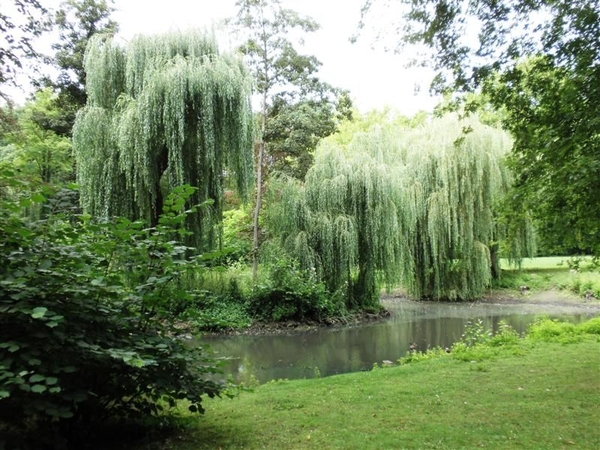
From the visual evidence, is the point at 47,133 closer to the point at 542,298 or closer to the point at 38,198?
the point at 38,198

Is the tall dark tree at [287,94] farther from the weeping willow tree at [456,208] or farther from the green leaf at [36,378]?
the green leaf at [36,378]

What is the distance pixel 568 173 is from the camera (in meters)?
4.34

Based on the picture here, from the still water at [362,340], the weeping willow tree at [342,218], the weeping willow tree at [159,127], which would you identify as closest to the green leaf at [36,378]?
the still water at [362,340]

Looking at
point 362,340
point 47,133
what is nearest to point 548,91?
point 362,340

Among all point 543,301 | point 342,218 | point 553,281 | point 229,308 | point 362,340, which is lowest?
point 362,340

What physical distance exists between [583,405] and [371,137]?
13.1 meters

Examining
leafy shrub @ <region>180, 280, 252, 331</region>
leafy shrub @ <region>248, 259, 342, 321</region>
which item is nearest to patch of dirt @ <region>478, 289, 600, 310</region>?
leafy shrub @ <region>248, 259, 342, 321</region>

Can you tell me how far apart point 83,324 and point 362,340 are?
9.36m

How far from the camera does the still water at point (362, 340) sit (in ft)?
27.6

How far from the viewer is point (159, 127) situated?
Answer: 10.2 metres

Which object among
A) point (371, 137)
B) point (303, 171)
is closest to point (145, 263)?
point (371, 137)

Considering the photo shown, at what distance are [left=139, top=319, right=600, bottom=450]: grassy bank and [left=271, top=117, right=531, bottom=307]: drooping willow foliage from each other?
779 cm

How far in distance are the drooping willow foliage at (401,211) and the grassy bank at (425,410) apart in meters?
7.79

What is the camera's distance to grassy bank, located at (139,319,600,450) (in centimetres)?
334
